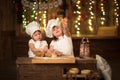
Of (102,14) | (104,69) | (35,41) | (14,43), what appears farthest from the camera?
(102,14)

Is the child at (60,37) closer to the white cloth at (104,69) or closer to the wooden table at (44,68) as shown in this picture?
the white cloth at (104,69)

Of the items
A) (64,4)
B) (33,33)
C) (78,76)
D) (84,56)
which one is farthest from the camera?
(64,4)

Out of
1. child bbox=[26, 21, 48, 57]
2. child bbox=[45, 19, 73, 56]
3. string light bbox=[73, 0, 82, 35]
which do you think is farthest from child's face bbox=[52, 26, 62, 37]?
string light bbox=[73, 0, 82, 35]

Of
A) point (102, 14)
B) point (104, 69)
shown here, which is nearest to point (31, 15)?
point (102, 14)

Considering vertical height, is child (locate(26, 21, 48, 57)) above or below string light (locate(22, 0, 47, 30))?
below

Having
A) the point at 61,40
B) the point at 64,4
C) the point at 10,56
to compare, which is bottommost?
the point at 10,56

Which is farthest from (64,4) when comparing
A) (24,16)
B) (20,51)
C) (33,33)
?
(33,33)

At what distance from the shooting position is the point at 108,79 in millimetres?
4410

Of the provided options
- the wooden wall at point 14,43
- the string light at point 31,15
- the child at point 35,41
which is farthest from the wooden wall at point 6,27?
the child at point 35,41

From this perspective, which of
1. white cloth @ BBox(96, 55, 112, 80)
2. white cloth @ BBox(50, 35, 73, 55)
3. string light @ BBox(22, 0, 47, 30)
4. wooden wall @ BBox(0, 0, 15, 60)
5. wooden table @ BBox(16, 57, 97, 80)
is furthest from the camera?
string light @ BBox(22, 0, 47, 30)

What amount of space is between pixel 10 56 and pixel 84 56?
5537 millimetres

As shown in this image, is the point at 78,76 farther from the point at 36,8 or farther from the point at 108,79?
the point at 36,8

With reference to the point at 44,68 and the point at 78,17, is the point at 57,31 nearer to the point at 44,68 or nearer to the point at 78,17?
the point at 44,68

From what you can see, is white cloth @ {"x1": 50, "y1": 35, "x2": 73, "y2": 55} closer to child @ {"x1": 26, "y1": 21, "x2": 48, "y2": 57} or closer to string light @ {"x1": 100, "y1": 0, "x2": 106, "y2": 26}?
child @ {"x1": 26, "y1": 21, "x2": 48, "y2": 57}
